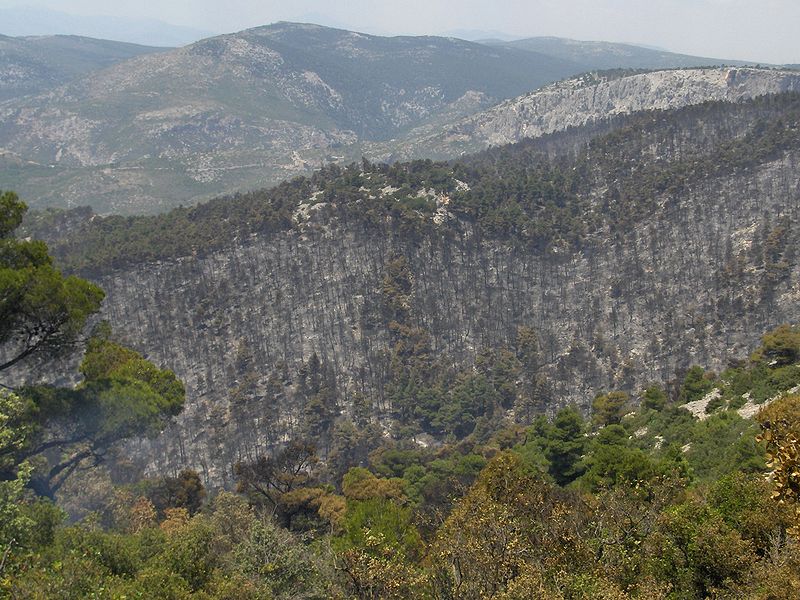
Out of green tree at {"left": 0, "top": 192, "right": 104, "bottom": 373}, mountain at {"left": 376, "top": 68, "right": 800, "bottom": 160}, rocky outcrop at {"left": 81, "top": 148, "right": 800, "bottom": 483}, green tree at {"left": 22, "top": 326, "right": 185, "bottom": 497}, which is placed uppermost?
mountain at {"left": 376, "top": 68, "right": 800, "bottom": 160}

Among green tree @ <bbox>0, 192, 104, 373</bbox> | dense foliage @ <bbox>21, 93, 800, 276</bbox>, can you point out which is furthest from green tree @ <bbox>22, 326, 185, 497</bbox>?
dense foliage @ <bbox>21, 93, 800, 276</bbox>

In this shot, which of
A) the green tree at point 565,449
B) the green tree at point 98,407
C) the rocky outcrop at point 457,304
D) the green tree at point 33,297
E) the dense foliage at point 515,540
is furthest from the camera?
the rocky outcrop at point 457,304

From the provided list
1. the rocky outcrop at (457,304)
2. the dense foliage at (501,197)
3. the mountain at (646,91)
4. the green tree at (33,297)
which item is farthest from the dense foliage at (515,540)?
the mountain at (646,91)

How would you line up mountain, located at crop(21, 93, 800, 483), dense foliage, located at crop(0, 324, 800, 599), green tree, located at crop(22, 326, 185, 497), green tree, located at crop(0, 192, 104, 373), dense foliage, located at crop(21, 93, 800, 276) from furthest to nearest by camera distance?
dense foliage, located at crop(21, 93, 800, 276), mountain, located at crop(21, 93, 800, 483), green tree, located at crop(22, 326, 185, 497), green tree, located at crop(0, 192, 104, 373), dense foliage, located at crop(0, 324, 800, 599)

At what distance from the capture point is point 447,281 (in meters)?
77.0

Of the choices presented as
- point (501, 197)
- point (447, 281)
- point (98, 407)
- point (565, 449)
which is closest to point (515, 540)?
point (565, 449)

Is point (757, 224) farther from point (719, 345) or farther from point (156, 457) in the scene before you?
point (156, 457)

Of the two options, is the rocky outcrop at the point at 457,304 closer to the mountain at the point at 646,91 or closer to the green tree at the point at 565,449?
the green tree at the point at 565,449

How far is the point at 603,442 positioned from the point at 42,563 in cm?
2630

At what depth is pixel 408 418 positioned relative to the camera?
63.0 m

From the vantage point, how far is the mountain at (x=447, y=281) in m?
61.7

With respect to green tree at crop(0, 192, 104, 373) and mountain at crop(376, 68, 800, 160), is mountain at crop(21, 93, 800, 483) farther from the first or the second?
mountain at crop(376, 68, 800, 160)

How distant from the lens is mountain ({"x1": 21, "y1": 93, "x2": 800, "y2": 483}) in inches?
2429

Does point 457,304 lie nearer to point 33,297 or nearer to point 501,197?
point 501,197
